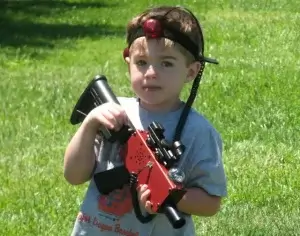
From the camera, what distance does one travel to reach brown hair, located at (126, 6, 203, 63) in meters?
3.84

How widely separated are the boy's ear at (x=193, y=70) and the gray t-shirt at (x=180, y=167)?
0.14m

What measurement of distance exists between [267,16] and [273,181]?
1100 cm

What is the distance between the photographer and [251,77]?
10.8 meters

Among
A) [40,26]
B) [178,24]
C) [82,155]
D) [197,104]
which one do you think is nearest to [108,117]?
[82,155]

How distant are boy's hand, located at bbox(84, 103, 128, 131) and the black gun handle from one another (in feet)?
1.26

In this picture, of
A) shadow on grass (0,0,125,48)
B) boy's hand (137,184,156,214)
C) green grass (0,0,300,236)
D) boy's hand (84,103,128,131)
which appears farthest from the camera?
shadow on grass (0,0,125,48)

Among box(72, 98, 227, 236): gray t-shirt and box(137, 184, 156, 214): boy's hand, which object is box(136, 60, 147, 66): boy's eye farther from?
box(137, 184, 156, 214): boy's hand

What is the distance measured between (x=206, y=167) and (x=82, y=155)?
464mm

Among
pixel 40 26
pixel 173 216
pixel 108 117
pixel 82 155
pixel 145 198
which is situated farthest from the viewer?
pixel 40 26

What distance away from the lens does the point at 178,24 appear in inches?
151

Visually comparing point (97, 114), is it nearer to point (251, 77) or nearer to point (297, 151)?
point (297, 151)

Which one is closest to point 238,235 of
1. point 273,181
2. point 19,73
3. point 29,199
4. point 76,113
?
point 273,181

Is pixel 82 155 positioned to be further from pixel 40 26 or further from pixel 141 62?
pixel 40 26

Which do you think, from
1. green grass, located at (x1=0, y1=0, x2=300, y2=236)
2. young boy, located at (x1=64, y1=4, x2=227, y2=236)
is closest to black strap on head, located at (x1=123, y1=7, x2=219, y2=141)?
young boy, located at (x1=64, y1=4, x2=227, y2=236)
